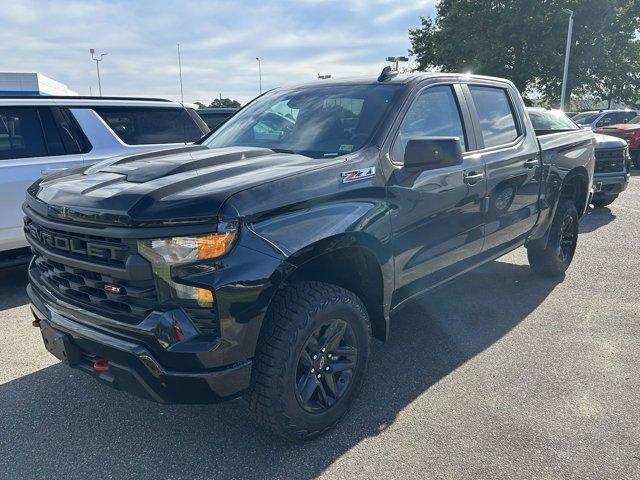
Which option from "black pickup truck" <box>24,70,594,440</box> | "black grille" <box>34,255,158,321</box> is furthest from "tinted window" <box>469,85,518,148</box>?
"black grille" <box>34,255,158,321</box>

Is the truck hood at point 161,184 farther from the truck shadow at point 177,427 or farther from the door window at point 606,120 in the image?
the door window at point 606,120

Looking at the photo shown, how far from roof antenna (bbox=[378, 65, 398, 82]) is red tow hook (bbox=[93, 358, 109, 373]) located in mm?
2366

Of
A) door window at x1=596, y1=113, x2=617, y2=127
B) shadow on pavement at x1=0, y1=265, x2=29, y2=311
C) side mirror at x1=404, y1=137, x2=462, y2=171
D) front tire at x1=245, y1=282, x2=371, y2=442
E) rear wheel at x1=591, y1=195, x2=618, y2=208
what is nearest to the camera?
front tire at x1=245, y1=282, x2=371, y2=442

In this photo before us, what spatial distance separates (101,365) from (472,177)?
2584 millimetres

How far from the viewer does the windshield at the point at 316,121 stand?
→ 3.09 meters

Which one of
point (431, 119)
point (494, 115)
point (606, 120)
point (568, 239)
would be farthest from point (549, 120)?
point (606, 120)

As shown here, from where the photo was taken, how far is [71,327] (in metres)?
2.50

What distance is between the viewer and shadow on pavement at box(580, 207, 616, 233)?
313 inches

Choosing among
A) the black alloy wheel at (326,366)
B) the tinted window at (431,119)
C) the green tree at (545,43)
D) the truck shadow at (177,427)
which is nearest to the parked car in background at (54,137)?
the truck shadow at (177,427)

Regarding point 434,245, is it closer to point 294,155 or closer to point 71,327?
point 294,155

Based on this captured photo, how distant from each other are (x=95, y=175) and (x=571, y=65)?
3607 centimetres

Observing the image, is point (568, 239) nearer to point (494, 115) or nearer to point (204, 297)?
point (494, 115)

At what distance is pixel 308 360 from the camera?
2.63m

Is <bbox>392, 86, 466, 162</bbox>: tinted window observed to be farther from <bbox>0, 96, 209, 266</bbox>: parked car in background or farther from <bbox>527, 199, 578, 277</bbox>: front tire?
<bbox>0, 96, 209, 266</bbox>: parked car in background
